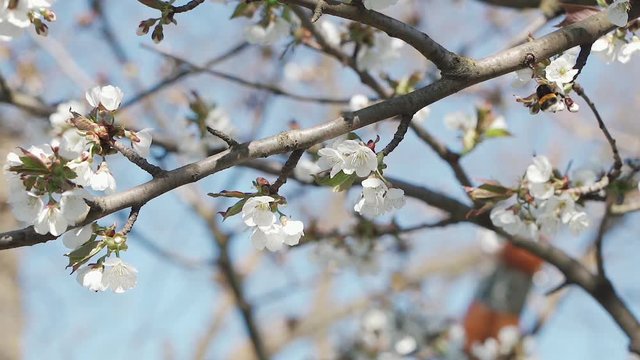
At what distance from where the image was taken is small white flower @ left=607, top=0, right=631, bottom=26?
1.11m

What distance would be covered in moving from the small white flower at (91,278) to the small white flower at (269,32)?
732 millimetres

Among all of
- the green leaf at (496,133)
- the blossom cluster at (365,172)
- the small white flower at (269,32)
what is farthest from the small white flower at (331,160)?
the green leaf at (496,133)

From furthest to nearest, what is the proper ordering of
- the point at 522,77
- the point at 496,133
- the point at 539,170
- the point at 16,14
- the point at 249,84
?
the point at 249,84, the point at 496,133, the point at 539,170, the point at 522,77, the point at 16,14

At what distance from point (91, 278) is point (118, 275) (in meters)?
0.04

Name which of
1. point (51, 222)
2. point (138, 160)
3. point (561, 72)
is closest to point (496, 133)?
point (561, 72)

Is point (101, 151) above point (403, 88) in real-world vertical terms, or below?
below

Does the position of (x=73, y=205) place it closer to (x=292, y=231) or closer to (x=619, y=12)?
(x=292, y=231)

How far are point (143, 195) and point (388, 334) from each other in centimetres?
207

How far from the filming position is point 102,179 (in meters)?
1.02

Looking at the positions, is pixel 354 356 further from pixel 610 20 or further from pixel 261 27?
pixel 610 20

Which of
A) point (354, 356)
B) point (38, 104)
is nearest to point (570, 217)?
point (38, 104)

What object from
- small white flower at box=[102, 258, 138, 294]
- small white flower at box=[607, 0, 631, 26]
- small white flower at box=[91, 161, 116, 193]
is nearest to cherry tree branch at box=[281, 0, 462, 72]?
small white flower at box=[607, 0, 631, 26]

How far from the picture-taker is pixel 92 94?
41.8 inches

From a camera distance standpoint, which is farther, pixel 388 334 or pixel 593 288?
pixel 388 334
